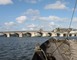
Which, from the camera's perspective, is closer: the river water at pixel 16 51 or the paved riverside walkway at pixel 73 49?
the paved riverside walkway at pixel 73 49

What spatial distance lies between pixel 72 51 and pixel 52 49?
122 centimetres

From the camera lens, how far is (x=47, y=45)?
47.7ft

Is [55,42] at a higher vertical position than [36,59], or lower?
higher

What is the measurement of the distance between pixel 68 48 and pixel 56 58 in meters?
1.00

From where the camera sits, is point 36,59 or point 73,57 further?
point 36,59

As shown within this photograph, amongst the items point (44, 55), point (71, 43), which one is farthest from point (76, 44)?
point (44, 55)

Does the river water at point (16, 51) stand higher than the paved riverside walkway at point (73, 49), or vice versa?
the paved riverside walkway at point (73, 49)

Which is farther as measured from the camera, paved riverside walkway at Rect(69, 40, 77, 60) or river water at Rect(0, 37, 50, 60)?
river water at Rect(0, 37, 50, 60)

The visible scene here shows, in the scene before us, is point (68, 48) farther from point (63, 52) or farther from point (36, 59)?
point (36, 59)

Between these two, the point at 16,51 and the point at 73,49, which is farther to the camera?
the point at 16,51

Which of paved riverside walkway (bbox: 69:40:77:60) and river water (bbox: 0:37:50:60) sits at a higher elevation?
paved riverside walkway (bbox: 69:40:77:60)

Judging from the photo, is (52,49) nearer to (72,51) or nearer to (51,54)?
(51,54)

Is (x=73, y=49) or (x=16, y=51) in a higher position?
(x=73, y=49)

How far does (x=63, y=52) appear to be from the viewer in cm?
1402
